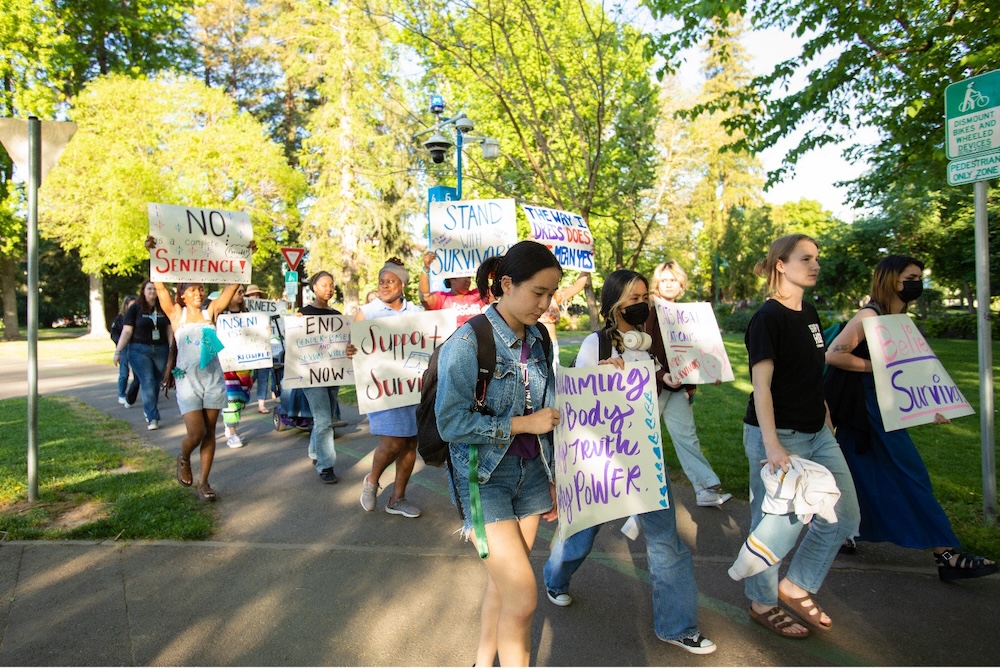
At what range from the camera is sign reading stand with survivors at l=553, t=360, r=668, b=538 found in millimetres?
2811

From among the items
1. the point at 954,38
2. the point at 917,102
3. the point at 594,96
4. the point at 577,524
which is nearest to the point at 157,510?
the point at 577,524

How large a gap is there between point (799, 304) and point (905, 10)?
6752 mm

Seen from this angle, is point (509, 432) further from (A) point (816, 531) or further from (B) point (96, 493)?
(B) point (96, 493)

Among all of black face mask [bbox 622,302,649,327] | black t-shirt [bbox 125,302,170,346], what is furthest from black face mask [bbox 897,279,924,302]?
black t-shirt [bbox 125,302,170,346]

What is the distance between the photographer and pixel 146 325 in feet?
29.9

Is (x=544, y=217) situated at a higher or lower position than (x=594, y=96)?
lower

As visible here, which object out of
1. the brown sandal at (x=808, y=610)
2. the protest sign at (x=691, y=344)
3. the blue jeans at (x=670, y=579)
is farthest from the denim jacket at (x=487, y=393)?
the protest sign at (x=691, y=344)

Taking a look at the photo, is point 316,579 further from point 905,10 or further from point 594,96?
point 905,10

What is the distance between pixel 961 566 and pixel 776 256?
82.1 inches

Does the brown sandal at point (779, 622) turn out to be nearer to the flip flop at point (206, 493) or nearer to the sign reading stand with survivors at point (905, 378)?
the sign reading stand with survivors at point (905, 378)

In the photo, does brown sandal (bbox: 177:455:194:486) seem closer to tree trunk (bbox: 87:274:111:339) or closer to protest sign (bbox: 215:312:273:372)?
protest sign (bbox: 215:312:273:372)

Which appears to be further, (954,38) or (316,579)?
(954,38)

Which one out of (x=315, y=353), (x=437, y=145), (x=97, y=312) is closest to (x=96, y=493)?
(x=315, y=353)

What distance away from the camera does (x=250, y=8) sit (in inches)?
1398
